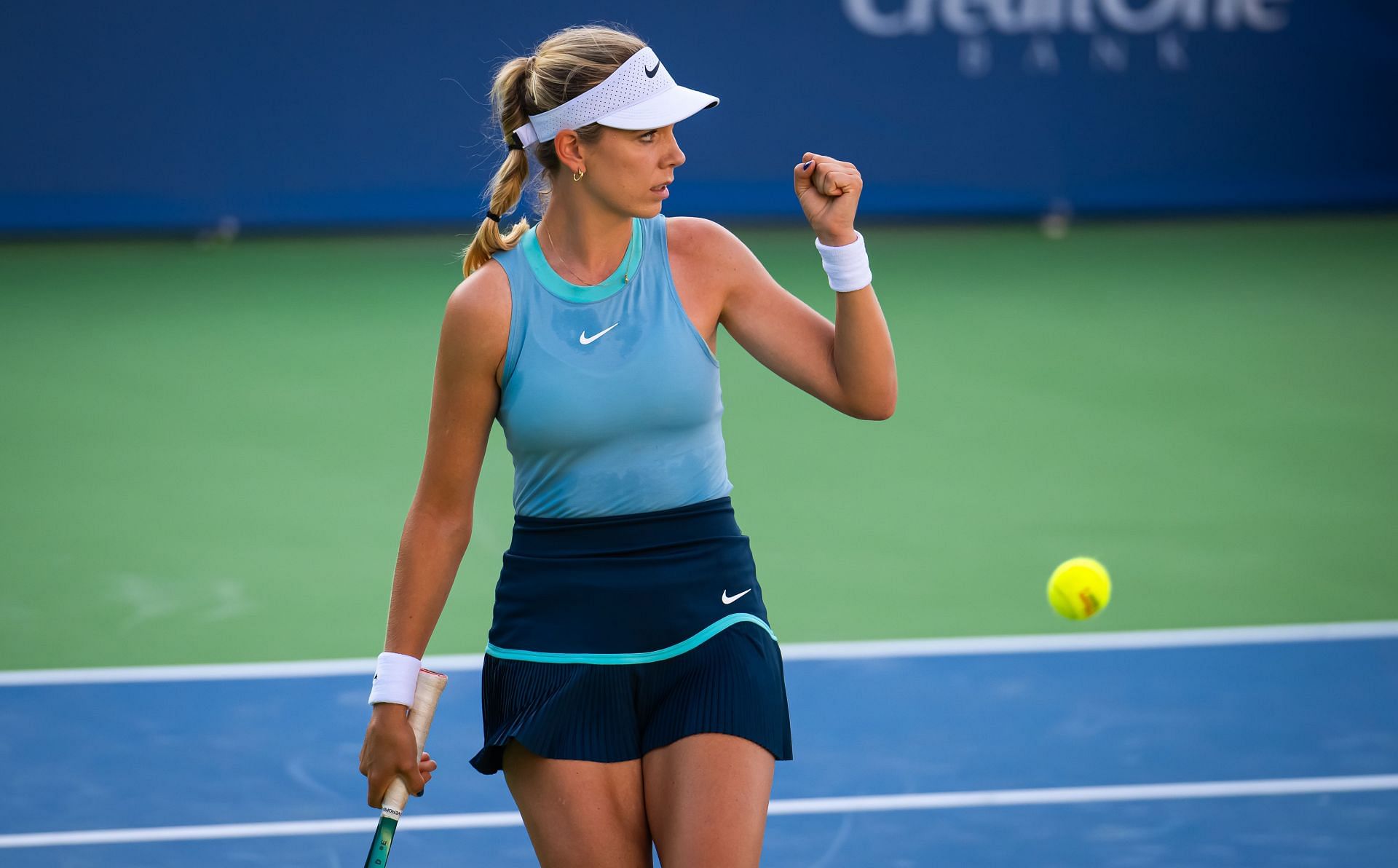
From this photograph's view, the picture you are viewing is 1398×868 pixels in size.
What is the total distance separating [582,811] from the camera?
3.00 metres

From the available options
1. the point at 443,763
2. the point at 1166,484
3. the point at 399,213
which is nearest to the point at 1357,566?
the point at 1166,484

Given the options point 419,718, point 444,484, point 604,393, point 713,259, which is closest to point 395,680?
point 419,718

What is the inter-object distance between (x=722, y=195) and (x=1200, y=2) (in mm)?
3582

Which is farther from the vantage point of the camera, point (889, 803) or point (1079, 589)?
point (1079, 589)

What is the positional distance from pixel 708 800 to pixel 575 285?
0.91 metres

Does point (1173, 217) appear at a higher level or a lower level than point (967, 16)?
lower

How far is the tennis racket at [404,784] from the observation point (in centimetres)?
306

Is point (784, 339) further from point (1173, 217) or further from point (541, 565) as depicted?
point (1173, 217)

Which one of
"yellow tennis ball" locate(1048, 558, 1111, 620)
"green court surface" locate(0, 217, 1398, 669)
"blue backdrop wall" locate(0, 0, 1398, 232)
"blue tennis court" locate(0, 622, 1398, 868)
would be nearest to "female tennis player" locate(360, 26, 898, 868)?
"blue tennis court" locate(0, 622, 1398, 868)

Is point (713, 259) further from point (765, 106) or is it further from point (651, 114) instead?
point (765, 106)

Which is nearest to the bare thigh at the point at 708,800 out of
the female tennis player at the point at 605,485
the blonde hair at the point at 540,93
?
the female tennis player at the point at 605,485

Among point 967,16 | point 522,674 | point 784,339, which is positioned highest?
point 967,16

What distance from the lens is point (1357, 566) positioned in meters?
6.59

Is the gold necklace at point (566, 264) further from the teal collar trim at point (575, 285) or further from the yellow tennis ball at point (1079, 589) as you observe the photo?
the yellow tennis ball at point (1079, 589)
